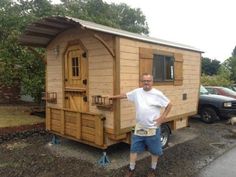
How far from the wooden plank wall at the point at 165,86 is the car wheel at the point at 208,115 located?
108 inches

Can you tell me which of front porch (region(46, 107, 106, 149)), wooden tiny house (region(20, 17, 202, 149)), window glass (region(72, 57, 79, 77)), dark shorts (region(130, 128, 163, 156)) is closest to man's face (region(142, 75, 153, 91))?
dark shorts (region(130, 128, 163, 156))

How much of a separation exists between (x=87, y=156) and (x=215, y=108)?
707cm

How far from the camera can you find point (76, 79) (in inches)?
292

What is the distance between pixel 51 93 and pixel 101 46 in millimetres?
2551

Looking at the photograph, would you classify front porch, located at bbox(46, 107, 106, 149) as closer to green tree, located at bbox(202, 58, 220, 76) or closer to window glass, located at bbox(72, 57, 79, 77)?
window glass, located at bbox(72, 57, 79, 77)

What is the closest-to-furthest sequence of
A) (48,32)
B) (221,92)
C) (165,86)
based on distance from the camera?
(48,32) → (165,86) → (221,92)

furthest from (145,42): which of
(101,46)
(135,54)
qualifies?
(101,46)

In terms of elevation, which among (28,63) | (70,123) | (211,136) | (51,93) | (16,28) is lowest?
(211,136)

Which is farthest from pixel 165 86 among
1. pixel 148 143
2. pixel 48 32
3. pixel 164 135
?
pixel 48 32

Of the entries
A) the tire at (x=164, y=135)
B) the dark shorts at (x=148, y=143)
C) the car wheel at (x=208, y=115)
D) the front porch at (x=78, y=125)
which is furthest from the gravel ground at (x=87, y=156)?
the car wheel at (x=208, y=115)

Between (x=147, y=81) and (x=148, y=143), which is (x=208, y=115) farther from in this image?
(x=147, y=81)

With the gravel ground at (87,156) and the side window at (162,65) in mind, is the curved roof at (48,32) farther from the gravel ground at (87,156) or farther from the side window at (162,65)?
the gravel ground at (87,156)

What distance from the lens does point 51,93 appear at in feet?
27.0

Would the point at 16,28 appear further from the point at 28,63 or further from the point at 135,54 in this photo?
the point at 135,54
